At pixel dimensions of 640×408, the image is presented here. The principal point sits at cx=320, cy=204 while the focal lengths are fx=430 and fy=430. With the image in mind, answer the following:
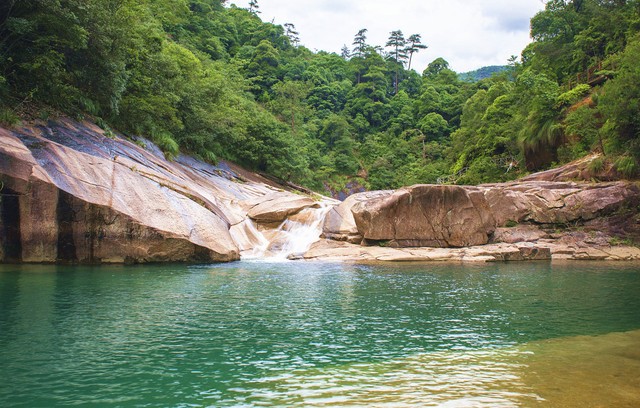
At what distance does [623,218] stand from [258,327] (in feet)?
80.6

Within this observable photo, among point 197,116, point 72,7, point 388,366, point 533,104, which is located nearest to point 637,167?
point 533,104

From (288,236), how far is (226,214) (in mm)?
3921

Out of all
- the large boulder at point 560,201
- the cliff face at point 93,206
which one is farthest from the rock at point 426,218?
the cliff face at point 93,206

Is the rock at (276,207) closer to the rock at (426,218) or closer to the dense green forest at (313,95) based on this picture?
the rock at (426,218)

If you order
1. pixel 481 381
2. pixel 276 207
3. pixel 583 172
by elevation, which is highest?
pixel 583 172

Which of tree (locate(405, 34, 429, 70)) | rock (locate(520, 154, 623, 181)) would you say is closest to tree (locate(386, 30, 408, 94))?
tree (locate(405, 34, 429, 70))

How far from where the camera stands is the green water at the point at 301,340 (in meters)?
5.59

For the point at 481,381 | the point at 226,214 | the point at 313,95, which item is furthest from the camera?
the point at 313,95

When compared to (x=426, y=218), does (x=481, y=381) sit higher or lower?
lower

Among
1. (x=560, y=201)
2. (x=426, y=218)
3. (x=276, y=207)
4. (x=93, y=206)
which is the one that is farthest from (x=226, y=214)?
(x=560, y=201)

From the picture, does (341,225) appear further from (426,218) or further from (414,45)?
(414,45)

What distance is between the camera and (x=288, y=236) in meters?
25.6

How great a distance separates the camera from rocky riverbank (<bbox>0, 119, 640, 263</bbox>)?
16.6 metres

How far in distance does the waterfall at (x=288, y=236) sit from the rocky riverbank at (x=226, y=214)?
0.39 feet
